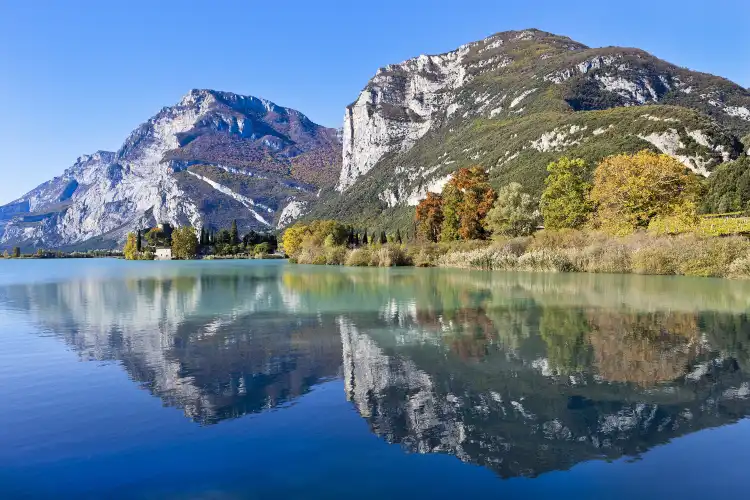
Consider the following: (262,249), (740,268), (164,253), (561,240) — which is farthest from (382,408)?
(164,253)

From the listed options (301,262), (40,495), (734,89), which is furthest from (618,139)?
(40,495)

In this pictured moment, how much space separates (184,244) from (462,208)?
102361 millimetres

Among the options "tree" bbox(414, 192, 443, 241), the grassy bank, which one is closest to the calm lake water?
the grassy bank

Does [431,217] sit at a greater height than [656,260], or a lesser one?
greater

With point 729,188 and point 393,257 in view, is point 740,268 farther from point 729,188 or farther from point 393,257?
point 729,188

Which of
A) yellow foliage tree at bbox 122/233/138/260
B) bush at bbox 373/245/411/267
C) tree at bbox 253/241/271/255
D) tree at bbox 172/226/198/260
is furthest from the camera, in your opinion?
yellow foliage tree at bbox 122/233/138/260

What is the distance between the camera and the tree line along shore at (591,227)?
37.9 m

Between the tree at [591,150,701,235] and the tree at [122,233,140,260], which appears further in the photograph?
the tree at [122,233,140,260]

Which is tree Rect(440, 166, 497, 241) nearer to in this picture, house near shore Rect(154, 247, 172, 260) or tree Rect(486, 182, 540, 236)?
tree Rect(486, 182, 540, 236)

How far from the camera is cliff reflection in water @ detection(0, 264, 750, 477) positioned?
751cm

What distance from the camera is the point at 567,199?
2170 inches

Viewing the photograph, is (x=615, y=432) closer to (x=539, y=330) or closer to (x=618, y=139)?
(x=539, y=330)

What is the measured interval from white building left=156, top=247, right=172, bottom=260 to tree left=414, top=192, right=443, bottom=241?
326ft

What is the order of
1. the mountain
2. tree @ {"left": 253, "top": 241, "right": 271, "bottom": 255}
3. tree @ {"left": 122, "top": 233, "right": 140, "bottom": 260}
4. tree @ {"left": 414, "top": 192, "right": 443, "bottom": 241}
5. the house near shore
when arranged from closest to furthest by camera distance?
tree @ {"left": 414, "top": 192, "right": 443, "bottom": 241} → the mountain → tree @ {"left": 253, "top": 241, "right": 271, "bottom": 255} → the house near shore → tree @ {"left": 122, "top": 233, "right": 140, "bottom": 260}
